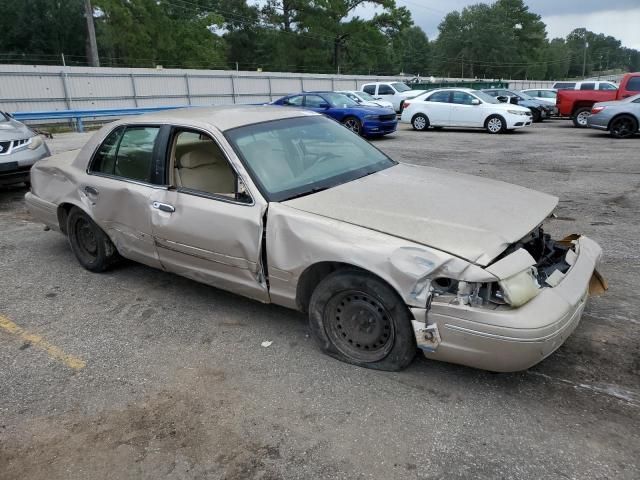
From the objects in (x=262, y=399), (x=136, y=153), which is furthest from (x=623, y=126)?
(x=262, y=399)

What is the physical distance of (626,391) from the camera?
291cm

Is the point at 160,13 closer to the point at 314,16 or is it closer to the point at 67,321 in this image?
the point at 314,16

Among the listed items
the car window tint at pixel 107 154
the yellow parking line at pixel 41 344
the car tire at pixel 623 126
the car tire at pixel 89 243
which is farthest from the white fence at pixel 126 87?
the yellow parking line at pixel 41 344

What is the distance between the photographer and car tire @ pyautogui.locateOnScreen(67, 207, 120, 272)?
15.5 feet

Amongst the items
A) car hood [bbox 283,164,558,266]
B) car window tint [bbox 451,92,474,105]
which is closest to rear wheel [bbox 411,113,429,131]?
car window tint [bbox 451,92,474,105]

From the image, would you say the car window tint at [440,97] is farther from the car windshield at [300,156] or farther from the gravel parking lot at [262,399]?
the car windshield at [300,156]

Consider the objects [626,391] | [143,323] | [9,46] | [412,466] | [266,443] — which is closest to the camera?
[412,466]

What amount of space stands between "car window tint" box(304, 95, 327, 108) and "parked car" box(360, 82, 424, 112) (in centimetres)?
786

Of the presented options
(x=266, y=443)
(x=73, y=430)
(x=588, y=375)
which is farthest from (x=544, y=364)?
(x=73, y=430)

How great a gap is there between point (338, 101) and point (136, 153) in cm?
1243

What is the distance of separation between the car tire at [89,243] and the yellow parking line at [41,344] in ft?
3.09

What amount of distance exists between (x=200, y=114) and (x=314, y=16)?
184ft

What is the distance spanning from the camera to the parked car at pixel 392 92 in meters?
23.3

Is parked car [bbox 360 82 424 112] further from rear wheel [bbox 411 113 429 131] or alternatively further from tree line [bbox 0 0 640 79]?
tree line [bbox 0 0 640 79]
